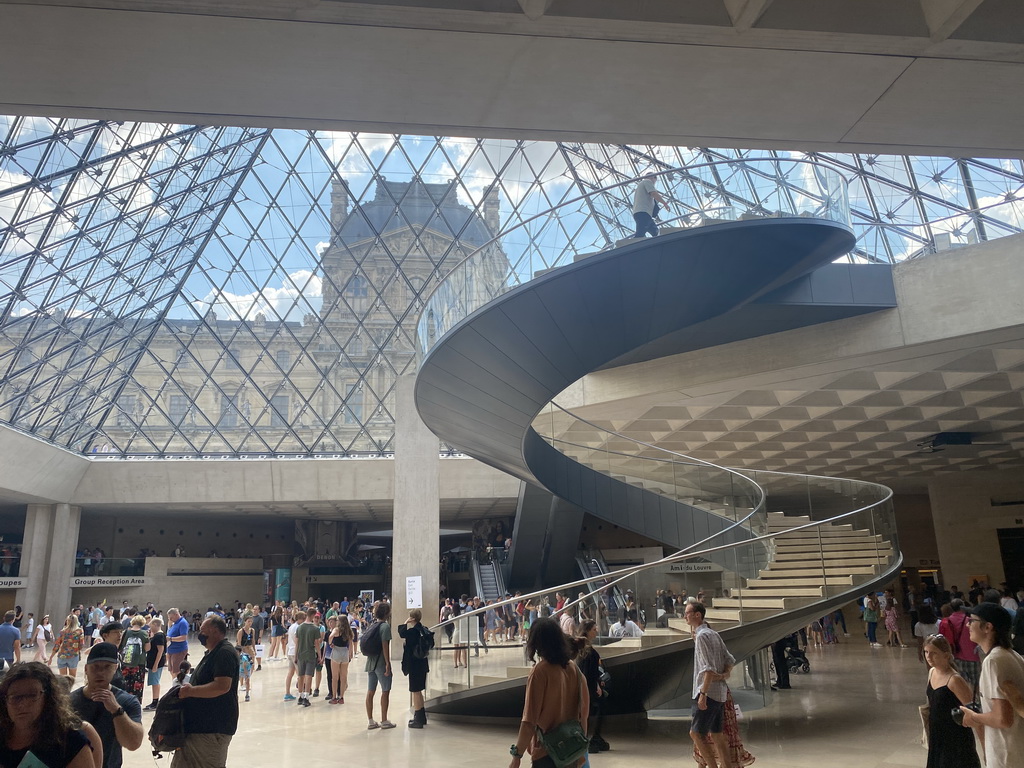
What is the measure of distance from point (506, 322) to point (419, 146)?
20102 millimetres

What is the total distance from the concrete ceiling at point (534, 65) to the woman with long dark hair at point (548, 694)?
2.84m

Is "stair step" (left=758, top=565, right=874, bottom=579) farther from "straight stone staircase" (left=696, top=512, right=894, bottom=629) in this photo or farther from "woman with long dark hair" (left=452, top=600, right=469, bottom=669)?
"woman with long dark hair" (left=452, top=600, right=469, bottom=669)

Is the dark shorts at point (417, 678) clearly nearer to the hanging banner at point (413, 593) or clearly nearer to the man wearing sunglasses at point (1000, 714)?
the man wearing sunglasses at point (1000, 714)

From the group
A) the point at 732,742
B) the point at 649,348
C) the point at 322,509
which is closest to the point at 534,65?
the point at 732,742

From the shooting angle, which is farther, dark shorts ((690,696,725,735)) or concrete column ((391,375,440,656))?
concrete column ((391,375,440,656))

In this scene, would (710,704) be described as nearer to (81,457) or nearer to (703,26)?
(703,26)

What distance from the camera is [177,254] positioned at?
25.9 metres

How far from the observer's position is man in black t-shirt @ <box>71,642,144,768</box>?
3084 mm

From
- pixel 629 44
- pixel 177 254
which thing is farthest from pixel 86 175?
pixel 629 44

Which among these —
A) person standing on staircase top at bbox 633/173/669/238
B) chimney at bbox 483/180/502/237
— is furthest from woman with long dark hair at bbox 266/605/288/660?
chimney at bbox 483/180/502/237

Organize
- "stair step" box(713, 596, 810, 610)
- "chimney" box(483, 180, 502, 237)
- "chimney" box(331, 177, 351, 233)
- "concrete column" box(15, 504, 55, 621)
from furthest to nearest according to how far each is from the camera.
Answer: "chimney" box(483, 180, 502, 237) < "chimney" box(331, 177, 351, 233) < "concrete column" box(15, 504, 55, 621) < "stair step" box(713, 596, 810, 610)

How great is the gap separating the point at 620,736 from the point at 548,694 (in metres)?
5.08

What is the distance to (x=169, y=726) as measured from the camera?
3.88m

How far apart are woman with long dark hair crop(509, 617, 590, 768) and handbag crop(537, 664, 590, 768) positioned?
0.03 m
